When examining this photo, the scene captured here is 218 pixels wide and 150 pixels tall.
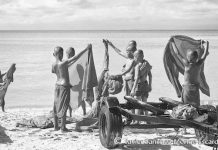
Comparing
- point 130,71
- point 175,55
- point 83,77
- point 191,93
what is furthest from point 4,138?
point 175,55

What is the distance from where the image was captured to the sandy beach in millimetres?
7773

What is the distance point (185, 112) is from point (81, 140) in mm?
2775

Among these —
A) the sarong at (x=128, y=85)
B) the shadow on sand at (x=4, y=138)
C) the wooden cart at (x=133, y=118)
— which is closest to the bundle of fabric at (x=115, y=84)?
the sarong at (x=128, y=85)

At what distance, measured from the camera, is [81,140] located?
27.2ft

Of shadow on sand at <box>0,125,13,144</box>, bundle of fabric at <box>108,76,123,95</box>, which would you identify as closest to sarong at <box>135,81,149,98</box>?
bundle of fabric at <box>108,76,123,95</box>

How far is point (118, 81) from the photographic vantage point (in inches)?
351

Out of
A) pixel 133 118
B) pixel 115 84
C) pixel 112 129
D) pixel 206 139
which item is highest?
pixel 115 84

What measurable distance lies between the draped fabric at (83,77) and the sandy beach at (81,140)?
887mm

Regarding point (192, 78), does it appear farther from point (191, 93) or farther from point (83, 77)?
point (83, 77)

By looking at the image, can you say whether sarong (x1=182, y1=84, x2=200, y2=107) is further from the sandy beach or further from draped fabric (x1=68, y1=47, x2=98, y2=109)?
draped fabric (x1=68, y1=47, x2=98, y2=109)

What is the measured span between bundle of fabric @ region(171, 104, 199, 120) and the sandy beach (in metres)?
1.31

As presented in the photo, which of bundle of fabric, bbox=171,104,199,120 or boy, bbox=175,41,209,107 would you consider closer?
bundle of fabric, bbox=171,104,199,120

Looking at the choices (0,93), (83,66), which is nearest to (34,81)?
(0,93)

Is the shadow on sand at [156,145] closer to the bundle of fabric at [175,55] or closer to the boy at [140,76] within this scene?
the boy at [140,76]
